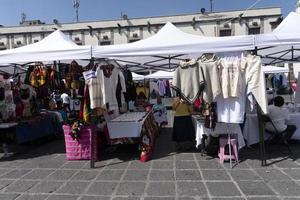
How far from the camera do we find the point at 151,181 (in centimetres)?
572

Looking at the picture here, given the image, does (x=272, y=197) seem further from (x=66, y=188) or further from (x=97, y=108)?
(x=97, y=108)

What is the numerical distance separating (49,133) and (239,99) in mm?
5691

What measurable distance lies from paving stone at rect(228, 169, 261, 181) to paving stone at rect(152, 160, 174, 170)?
112 cm

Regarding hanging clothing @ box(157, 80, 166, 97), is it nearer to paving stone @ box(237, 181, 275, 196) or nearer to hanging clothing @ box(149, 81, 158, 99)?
hanging clothing @ box(149, 81, 158, 99)

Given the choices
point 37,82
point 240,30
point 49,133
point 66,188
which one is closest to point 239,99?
point 66,188

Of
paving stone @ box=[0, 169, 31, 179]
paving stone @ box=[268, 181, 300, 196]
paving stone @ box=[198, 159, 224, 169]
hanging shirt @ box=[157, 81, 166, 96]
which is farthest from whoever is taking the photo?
hanging shirt @ box=[157, 81, 166, 96]

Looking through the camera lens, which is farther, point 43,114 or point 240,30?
point 240,30

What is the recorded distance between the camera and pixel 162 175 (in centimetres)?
604

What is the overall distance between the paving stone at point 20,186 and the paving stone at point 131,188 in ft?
4.82

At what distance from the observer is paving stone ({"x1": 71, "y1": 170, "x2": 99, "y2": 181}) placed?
6023mm

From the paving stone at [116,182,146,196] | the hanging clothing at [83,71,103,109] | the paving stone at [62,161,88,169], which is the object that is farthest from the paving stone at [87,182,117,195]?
the hanging clothing at [83,71,103,109]

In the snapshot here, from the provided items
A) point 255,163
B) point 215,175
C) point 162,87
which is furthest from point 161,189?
point 162,87

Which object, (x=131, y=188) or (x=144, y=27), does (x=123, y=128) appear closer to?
(x=131, y=188)

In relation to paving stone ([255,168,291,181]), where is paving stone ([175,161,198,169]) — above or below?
above
